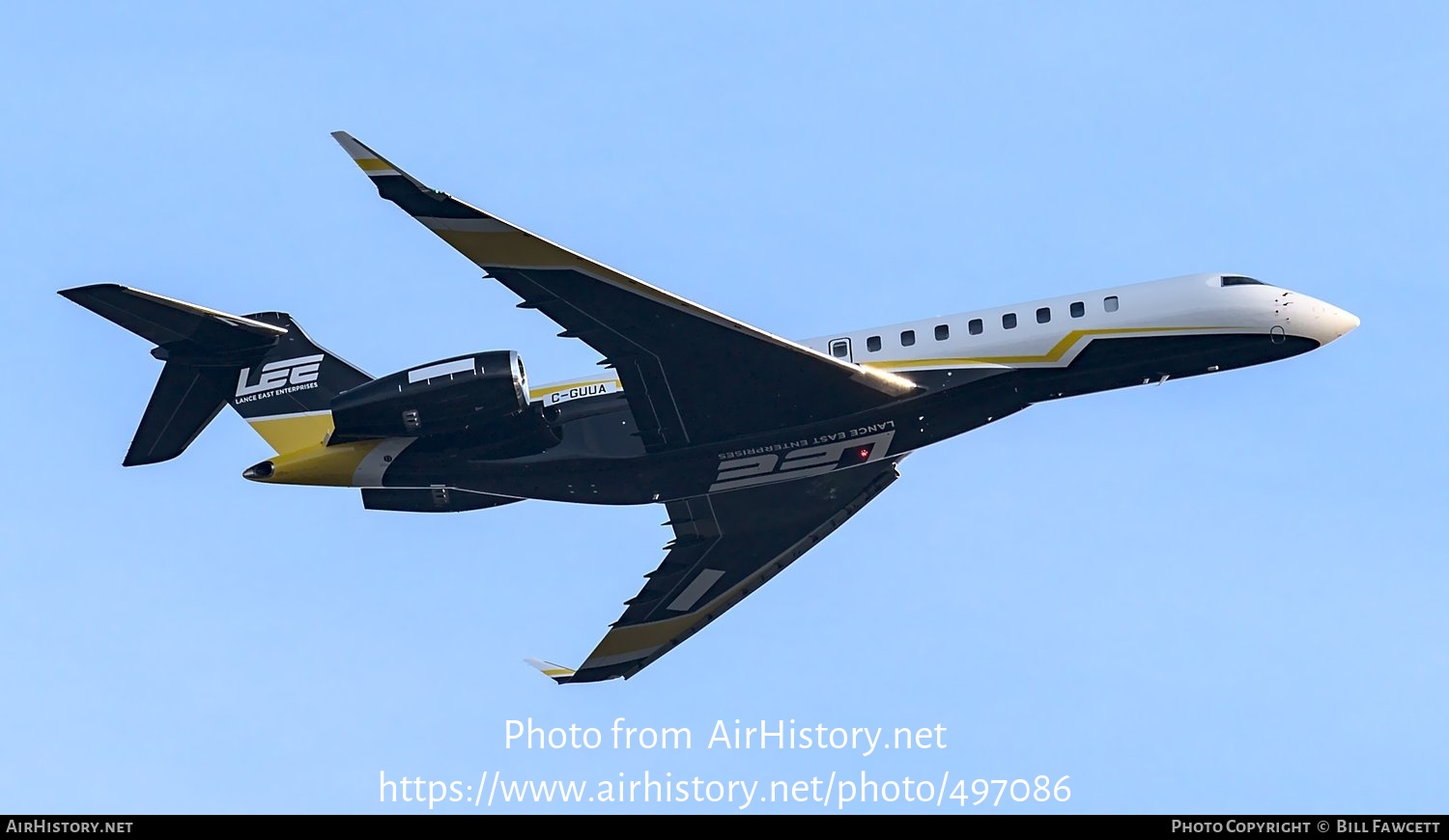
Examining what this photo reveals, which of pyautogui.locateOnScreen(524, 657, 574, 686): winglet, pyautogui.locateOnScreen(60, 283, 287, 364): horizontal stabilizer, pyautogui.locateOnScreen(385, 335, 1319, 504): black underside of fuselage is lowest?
pyautogui.locateOnScreen(524, 657, 574, 686): winglet

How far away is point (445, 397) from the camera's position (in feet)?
106

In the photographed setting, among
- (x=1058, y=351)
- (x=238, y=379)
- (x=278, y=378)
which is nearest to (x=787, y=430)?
(x=1058, y=351)

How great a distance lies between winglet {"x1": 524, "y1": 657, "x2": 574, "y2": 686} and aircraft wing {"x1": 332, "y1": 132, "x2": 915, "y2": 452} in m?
8.65

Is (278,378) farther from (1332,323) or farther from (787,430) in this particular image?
(1332,323)

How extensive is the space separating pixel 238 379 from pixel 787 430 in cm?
1201

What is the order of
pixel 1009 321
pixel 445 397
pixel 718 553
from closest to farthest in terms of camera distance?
pixel 1009 321 < pixel 445 397 < pixel 718 553

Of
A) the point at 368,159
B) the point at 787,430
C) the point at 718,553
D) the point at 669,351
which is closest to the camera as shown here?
the point at 368,159

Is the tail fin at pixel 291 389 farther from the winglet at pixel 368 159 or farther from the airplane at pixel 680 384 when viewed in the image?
the winglet at pixel 368 159

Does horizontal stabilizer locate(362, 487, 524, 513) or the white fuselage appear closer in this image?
the white fuselage

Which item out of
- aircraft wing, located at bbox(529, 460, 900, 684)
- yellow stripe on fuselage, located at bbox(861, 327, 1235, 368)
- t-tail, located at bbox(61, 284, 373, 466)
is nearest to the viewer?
yellow stripe on fuselage, located at bbox(861, 327, 1235, 368)

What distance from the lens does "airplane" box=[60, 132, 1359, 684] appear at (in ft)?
103

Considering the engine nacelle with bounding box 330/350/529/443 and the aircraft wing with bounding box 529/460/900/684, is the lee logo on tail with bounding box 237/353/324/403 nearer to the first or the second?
the engine nacelle with bounding box 330/350/529/443

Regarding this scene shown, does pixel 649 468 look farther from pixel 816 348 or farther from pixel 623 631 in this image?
pixel 623 631

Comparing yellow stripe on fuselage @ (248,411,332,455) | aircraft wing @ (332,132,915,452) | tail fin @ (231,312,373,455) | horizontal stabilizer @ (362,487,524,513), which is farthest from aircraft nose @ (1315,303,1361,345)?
yellow stripe on fuselage @ (248,411,332,455)
